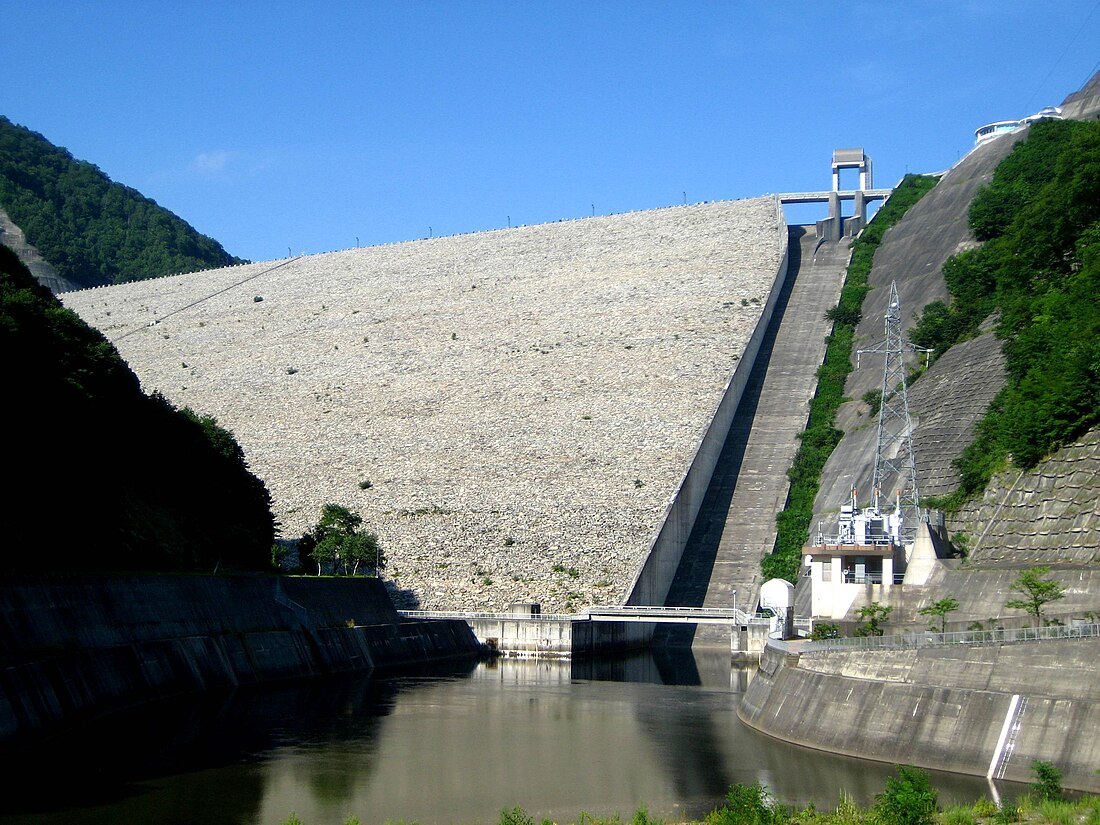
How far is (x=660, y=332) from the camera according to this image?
60.9 meters

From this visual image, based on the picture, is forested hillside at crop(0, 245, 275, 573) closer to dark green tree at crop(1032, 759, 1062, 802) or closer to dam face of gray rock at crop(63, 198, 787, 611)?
dam face of gray rock at crop(63, 198, 787, 611)

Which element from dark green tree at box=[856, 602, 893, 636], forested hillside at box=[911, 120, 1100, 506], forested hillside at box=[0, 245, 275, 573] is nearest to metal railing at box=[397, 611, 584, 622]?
forested hillside at box=[0, 245, 275, 573]

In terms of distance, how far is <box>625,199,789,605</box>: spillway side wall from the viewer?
40.7 metres

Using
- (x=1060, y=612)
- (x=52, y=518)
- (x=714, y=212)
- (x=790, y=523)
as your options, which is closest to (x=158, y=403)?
(x=52, y=518)

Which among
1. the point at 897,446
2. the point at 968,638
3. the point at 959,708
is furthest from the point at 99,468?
the point at 897,446

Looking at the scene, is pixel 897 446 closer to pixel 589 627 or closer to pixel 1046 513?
pixel 589 627

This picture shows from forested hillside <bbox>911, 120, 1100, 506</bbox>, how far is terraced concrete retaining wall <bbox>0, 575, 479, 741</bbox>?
17.2 m

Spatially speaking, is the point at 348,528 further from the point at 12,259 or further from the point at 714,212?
the point at 714,212

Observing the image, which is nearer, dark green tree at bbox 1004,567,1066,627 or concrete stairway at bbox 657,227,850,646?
dark green tree at bbox 1004,567,1066,627

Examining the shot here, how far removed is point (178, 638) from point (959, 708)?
715 inches

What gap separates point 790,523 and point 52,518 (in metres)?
24.9

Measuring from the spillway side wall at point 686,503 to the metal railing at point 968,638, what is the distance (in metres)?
19.1

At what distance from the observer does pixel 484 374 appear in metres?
59.5

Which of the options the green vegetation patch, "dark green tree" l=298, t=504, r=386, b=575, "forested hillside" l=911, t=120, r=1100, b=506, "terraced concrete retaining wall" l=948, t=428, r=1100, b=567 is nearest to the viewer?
"terraced concrete retaining wall" l=948, t=428, r=1100, b=567
